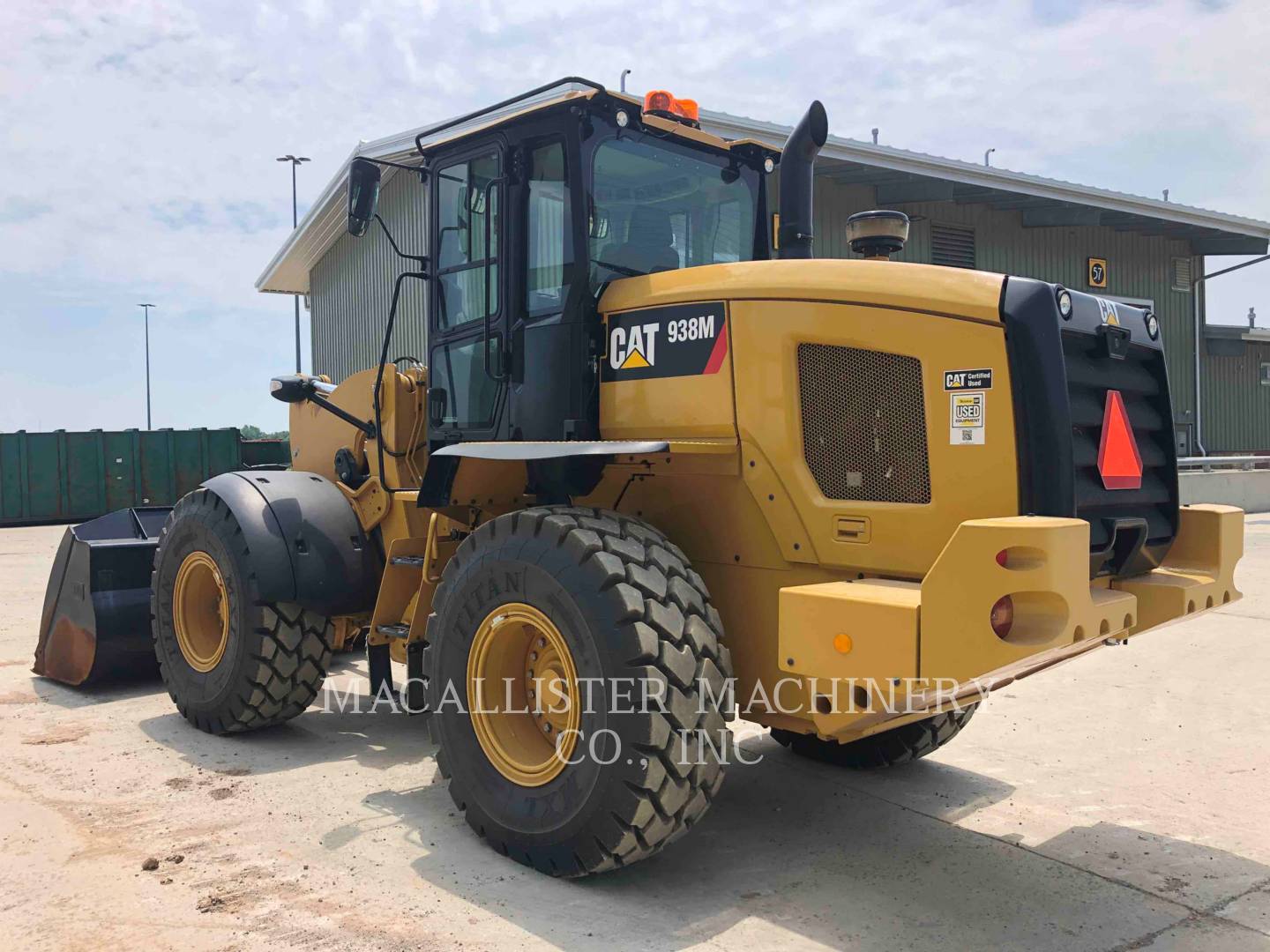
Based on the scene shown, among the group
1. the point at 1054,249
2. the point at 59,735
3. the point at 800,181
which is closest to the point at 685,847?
the point at 800,181

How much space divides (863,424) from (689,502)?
30.2 inches

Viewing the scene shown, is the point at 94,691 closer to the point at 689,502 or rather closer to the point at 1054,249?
the point at 689,502

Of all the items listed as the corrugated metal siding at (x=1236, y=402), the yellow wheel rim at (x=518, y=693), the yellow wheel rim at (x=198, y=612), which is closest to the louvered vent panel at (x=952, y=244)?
the corrugated metal siding at (x=1236, y=402)

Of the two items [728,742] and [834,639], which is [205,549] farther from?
[834,639]

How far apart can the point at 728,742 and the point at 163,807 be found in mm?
2497

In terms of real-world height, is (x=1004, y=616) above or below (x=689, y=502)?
below

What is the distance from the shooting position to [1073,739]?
220 inches

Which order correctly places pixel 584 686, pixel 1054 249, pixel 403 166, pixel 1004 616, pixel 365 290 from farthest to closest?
pixel 1054 249 < pixel 365 290 < pixel 403 166 < pixel 584 686 < pixel 1004 616

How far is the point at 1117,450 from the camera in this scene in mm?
3748

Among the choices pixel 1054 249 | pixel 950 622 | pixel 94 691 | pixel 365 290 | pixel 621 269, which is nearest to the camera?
pixel 950 622

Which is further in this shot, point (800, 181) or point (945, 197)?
point (945, 197)

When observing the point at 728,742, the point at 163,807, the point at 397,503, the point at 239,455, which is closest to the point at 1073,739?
the point at 728,742

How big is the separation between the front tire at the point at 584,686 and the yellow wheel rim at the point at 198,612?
2122 millimetres

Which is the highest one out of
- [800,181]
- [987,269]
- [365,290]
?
[987,269]
